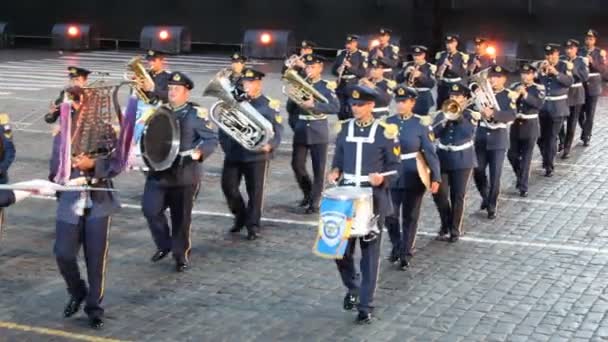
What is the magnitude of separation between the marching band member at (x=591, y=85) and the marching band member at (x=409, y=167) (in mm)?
7956

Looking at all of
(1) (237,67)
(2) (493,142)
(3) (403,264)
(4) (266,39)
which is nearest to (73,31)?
(4) (266,39)

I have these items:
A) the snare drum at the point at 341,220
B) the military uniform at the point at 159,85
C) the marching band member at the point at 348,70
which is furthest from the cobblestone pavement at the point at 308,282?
the marching band member at the point at 348,70

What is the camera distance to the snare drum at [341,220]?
9500 millimetres

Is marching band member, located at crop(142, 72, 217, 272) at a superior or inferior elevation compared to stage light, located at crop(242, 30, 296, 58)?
inferior

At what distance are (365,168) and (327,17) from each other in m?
23.4

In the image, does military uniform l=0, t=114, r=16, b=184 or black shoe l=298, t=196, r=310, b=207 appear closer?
military uniform l=0, t=114, r=16, b=184

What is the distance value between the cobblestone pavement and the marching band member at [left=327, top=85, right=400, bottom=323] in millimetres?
261

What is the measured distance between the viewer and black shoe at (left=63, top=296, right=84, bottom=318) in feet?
32.6

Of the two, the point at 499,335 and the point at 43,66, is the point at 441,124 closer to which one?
the point at 499,335

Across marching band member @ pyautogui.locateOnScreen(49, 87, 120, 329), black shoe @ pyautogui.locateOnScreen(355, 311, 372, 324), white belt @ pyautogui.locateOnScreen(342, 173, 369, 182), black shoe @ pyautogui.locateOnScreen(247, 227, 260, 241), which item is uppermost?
white belt @ pyautogui.locateOnScreen(342, 173, 369, 182)

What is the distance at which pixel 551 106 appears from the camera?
54.3 ft

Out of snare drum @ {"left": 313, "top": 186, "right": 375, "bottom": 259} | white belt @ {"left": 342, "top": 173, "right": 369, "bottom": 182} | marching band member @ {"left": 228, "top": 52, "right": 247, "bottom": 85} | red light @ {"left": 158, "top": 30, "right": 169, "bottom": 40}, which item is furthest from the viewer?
red light @ {"left": 158, "top": 30, "right": 169, "bottom": 40}

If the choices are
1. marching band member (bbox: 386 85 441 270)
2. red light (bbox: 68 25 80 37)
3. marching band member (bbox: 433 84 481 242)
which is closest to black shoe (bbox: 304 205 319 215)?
marching band member (bbox: 433 84 481 242)

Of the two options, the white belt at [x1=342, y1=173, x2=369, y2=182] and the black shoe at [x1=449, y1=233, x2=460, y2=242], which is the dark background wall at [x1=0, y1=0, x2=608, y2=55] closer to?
the black shoe at [x1=449, y1=233, x2=460, y2=242]
